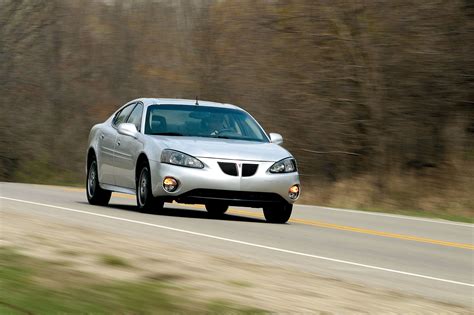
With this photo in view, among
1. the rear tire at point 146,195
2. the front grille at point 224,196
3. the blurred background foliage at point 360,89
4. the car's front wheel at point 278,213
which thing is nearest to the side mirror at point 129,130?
→ the rear tire at point 146,195

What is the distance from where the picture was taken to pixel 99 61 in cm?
4812

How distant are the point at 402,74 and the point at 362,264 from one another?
1798cm

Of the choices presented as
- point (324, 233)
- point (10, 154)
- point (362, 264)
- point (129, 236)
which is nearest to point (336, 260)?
point (362, 264)

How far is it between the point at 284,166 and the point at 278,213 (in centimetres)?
88

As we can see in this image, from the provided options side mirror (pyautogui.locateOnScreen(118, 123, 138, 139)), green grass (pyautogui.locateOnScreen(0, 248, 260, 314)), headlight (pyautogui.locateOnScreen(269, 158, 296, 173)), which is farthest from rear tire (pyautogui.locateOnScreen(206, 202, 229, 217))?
green grass (pyautogui.locateOnScreen(0, 248, 260, 314))

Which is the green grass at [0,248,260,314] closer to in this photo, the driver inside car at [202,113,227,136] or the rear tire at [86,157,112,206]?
the driver inside car at [202,113,227,136]

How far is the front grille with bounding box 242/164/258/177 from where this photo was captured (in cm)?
1562

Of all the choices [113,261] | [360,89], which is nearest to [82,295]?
[113,261]

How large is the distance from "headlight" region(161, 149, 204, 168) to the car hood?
57 millimetres

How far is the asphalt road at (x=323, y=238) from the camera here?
1108 centimetres

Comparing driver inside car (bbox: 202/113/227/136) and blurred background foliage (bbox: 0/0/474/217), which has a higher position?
driver inside car (bbox: 202/113/227/136)

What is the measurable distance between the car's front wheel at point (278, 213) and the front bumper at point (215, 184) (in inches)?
24.4

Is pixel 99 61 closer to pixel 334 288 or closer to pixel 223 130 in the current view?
pixel 223 130

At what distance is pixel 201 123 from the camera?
55.2ft
